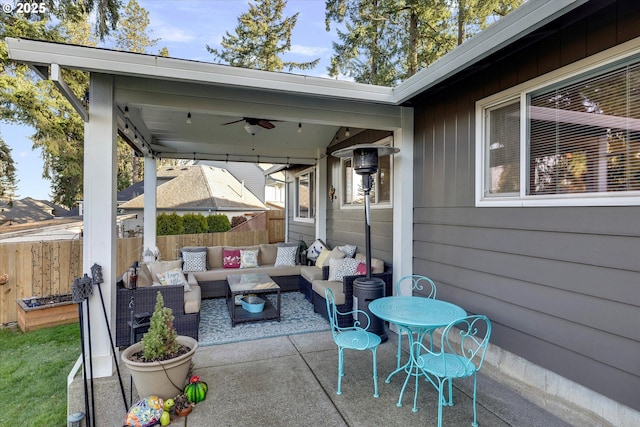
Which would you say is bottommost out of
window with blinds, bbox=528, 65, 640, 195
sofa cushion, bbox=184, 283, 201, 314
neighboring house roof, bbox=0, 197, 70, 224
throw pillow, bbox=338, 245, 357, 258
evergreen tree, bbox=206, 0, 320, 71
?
sofa cushion, bbox=184, 283, 201, 314

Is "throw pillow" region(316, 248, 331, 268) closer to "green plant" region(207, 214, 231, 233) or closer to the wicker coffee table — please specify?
the wicker coffee table

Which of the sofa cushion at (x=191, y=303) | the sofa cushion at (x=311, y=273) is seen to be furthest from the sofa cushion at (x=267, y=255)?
the sofa cushion at (x=191, y=303)

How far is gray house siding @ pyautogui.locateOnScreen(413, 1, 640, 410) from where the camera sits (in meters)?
2.13

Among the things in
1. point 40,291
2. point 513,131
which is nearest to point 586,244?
point 513,131

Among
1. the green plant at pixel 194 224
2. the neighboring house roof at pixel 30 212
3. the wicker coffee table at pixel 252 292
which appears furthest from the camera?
the neighboring house roof at pixel 30 212

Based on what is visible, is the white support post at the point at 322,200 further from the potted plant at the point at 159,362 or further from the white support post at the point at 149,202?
the potted plant at the point at 159,362

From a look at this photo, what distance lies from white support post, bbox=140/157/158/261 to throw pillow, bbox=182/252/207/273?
1.51m

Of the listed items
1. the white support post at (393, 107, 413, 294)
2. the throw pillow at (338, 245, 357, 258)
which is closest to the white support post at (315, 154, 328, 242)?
the throw pillow at (338, 245, 357, 258)

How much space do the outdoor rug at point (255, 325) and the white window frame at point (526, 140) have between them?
2.73 metres

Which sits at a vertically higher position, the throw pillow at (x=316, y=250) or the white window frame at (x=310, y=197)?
the white window frame at (x=310, y=197)

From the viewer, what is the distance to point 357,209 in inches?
228

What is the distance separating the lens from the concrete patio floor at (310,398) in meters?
2.49

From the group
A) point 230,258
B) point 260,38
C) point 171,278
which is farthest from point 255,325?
point 260,38

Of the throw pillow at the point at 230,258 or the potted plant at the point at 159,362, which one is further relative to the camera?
the throw pillow at the point at 230,258
